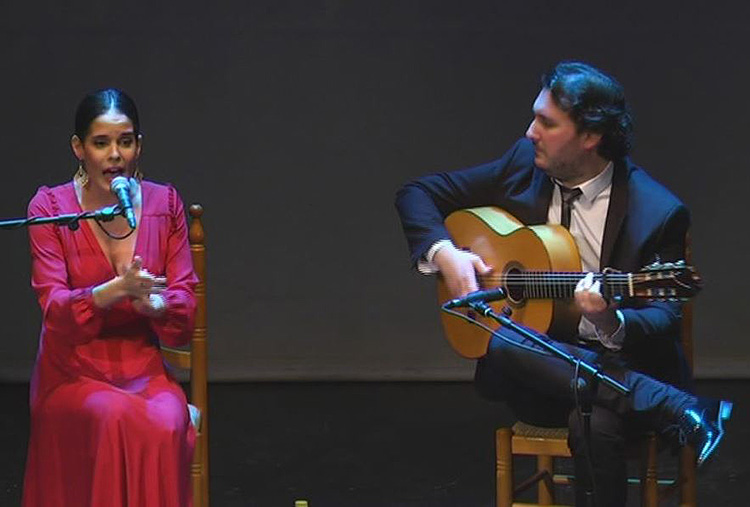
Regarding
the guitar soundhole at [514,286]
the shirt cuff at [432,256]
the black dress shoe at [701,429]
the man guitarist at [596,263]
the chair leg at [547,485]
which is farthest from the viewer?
the chair leg at [547,485]

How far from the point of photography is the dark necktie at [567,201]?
3.96 metres

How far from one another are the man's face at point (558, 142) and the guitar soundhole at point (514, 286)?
0.29 m

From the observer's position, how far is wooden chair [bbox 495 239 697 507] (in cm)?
387

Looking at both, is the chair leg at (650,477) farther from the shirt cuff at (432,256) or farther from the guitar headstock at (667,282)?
the shirt cuff at (432,256)

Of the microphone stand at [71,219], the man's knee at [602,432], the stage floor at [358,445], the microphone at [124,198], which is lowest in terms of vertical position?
the stage floor at [358,445]

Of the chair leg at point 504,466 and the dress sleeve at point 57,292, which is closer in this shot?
the dress sleeve at point 57,292

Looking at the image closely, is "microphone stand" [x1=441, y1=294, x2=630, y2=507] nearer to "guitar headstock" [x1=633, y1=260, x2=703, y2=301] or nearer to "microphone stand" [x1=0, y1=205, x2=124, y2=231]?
"guitar headstock" [x1=633, y1=260, x2=703, y2=301]

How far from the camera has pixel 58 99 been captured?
6.30 m

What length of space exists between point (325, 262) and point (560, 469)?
168 centimetres

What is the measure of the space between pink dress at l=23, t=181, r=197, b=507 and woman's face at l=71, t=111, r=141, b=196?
0.45 feet

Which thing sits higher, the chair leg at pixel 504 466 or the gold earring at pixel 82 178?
the gold earring at pixel 82 178

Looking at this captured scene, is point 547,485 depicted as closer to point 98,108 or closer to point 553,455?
point 553,455

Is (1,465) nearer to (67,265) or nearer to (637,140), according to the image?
(67,265)

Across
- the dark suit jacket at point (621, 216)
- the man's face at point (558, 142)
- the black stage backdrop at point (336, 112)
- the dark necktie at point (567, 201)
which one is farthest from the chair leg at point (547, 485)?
the black stage backdrop at point (336, 112)
